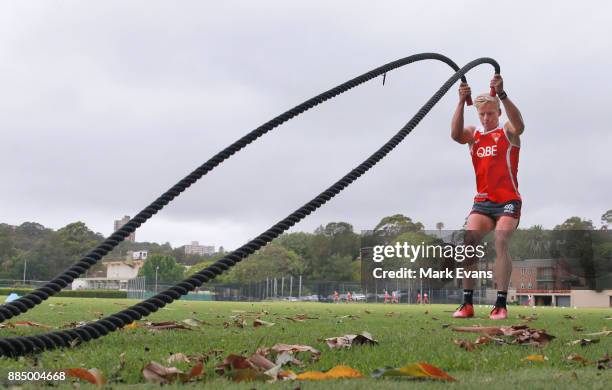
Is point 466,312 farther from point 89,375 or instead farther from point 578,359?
point 89,375

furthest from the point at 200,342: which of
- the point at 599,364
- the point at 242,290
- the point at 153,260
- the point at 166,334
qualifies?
the point at 153,260

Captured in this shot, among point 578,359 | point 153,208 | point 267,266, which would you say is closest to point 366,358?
point 578,359

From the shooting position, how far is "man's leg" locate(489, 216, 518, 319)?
257 inches

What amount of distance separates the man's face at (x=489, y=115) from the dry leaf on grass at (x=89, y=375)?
5701 mm

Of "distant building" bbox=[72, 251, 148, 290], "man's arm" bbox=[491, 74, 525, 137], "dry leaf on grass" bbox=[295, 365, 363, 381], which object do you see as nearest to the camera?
"dry leaf on grass" bbox=[295, 365, 363, 381]

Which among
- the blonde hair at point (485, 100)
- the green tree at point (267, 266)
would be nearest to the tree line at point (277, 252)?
the green tree at point (267, 266)

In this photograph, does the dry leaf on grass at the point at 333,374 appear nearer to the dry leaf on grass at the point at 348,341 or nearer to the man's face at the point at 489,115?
the dry leaf on grass at the point at 348,341

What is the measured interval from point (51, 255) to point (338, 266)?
158 feet

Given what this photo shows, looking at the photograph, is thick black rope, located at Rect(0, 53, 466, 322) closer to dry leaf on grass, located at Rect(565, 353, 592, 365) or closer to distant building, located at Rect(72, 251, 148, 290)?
dry leaf on grass, located at Rect(565, 353, 592, 365)

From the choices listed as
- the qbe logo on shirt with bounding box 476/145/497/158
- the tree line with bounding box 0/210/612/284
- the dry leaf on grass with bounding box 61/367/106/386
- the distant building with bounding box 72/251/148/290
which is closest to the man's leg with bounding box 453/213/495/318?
the qbe logo on shirt with bounding box 476/145/497/158

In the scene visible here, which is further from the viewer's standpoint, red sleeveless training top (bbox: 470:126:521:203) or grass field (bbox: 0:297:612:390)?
red sleeveless training top (bbox: 470:126:521:203)

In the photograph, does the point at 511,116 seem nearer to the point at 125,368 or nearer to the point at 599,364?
the point at 599,364

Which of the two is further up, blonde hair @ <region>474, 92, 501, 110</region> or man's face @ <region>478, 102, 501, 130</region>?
blonde hair @ <region>474, 92, 501, 110</region>

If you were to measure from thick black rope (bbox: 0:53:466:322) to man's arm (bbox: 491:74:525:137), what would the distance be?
2.04 m
